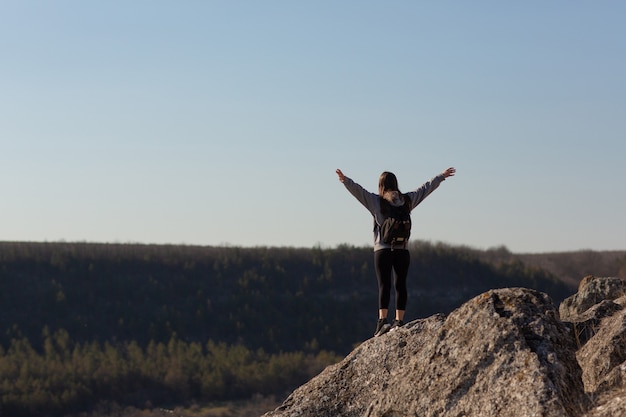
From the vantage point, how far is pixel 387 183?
474 inches

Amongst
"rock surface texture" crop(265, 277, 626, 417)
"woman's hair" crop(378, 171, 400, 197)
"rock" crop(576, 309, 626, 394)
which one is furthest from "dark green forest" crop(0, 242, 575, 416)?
"rock" crop(576, 309, 626, 394)

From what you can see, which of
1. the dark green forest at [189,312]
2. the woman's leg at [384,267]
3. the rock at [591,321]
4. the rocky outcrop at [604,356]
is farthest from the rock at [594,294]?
the dark green forest at [189,312]

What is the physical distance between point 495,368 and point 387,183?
13.7 feet

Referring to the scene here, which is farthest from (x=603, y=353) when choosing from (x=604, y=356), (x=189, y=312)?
(x=189, y=312)

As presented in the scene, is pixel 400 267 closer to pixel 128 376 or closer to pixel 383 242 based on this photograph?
pixel 383 242

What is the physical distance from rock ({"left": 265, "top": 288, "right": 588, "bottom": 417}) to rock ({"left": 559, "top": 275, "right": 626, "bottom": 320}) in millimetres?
7363

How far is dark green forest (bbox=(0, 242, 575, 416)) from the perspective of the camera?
87.8m

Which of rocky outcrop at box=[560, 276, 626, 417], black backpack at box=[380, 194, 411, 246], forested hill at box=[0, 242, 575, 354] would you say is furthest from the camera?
forested hill at box=[0, 242, 575, 354]

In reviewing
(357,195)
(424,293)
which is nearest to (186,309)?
(424,293)

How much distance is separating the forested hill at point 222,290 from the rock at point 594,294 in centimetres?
8852

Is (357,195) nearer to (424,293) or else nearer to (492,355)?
(492,355)

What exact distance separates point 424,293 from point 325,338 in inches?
614

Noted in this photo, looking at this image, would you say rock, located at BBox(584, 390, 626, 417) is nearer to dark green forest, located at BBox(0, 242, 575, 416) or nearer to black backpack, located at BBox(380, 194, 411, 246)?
black backpack, located at BBox(380, 194, 411, 246)

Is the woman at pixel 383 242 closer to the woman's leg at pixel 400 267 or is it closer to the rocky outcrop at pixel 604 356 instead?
the woman's leg at pixel 400 267
